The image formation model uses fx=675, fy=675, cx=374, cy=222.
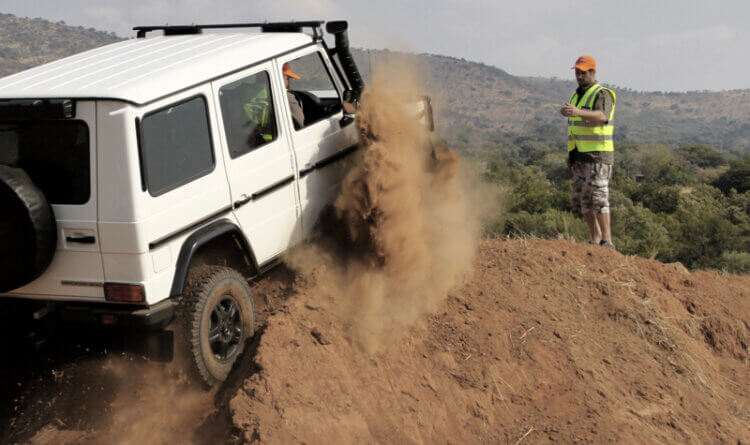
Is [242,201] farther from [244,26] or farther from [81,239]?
[244,26]

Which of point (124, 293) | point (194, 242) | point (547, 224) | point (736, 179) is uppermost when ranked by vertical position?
point (194, 242)

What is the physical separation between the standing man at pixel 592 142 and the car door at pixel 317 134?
8.37 feet

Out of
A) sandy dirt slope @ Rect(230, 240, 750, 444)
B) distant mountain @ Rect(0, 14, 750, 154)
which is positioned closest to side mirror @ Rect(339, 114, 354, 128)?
sandy dirt slope @ Rect(230, 240, 750, 444)

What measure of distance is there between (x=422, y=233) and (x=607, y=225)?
9.00 feet

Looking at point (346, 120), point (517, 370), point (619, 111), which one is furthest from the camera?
point (619, 111)

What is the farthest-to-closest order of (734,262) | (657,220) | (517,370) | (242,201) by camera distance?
(657,220) → (734,262) → (517,370) → (242,201)

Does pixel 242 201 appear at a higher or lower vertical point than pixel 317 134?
lower

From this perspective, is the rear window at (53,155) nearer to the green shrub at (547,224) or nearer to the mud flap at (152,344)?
the mud flap at (152,344)

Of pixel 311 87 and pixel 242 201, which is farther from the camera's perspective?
pixel 311 87

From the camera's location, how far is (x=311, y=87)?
5961mm

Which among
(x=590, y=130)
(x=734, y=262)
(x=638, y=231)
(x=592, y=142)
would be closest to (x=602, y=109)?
(x=590, y=130)

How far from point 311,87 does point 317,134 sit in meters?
0.54

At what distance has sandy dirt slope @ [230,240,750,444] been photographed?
14.0ft

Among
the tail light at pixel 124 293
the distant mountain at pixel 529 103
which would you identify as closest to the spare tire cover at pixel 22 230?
the tail light at pixel 124 293
